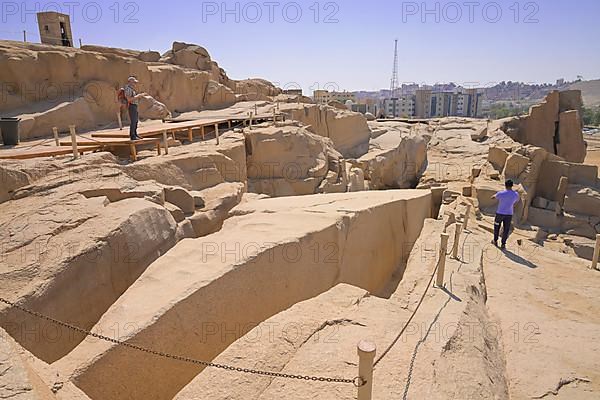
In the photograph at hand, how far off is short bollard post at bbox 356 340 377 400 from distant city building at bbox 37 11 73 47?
17036 millimetres

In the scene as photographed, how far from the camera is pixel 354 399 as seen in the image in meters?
2.64

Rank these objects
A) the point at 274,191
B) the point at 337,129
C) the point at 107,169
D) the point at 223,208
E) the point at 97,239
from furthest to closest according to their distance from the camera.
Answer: the point at 337,129 → the point at 274,191 → the point at 223,208 → the point at 107,169 → the point at 97,239

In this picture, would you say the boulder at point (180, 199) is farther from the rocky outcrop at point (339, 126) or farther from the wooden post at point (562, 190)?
the wooden post at point (562, 190)

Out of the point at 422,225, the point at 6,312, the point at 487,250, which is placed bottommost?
the point at 487,250

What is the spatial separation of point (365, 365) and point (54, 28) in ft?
58.7

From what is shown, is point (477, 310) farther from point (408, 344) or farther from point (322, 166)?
point (322, 166)

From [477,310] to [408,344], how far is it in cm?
152

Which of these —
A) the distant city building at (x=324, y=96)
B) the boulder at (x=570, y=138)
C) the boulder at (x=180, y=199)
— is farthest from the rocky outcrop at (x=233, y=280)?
the boulder at (x=570, y=138)

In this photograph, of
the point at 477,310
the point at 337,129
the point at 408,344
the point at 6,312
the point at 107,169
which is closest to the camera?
the point at 6,312

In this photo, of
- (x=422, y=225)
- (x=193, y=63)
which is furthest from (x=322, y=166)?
(x=193, y=63)

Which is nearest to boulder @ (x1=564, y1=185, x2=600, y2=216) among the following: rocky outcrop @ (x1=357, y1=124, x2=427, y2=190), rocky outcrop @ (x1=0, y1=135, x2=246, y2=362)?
rocky outcrop @ (x1=357, y1=124, x2=427, y2=190)

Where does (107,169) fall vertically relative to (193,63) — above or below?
below

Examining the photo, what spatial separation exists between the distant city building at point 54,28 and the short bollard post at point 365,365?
671 inches

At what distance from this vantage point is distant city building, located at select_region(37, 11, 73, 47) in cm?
1463
